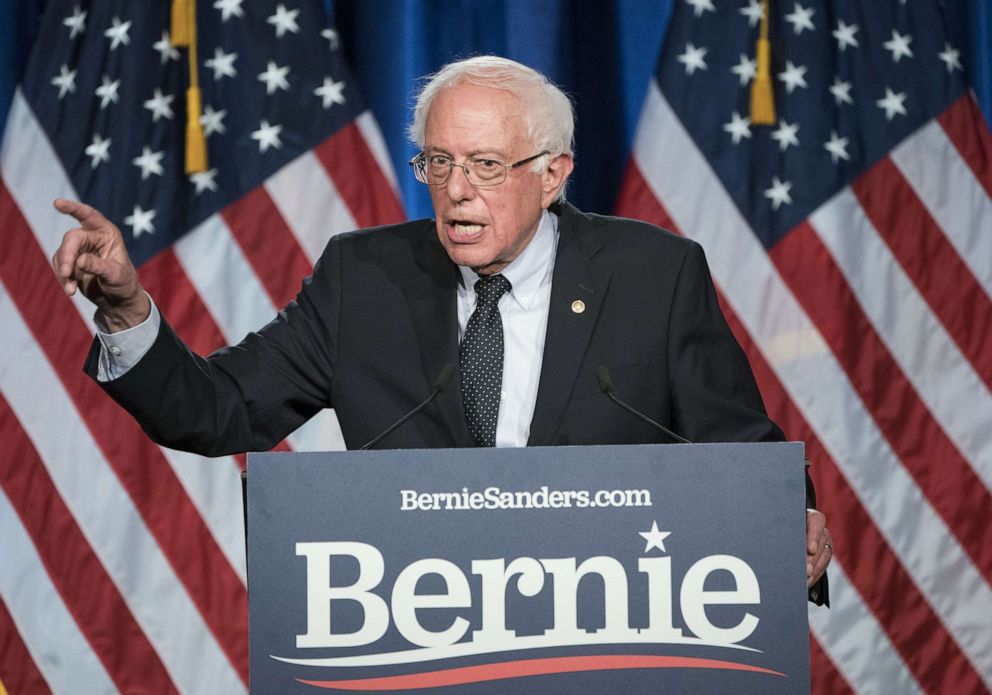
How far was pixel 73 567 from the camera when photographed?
3.34m

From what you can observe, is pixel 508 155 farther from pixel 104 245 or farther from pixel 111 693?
pixel 111 693

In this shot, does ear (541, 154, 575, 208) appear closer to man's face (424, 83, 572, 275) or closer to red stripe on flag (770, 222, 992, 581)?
man's face (424, 83, 572, 275)

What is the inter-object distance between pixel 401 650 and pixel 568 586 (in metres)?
0.19

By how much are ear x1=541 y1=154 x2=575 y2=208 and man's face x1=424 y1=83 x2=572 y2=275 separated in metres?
0.09

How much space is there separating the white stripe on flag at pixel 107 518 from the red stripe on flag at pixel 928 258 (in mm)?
2188

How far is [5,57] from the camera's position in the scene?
11.4ft

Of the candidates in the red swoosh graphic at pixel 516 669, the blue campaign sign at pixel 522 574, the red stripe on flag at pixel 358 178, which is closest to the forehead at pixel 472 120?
the blue campaign sign at pixel 522 574

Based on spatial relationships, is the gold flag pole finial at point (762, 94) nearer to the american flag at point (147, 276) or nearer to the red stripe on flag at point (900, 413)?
the red stripe on flag at point (900, 413)

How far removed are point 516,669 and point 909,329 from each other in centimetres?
239

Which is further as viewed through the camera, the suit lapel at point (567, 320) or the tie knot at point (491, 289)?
the tie knot at point (491, 289)

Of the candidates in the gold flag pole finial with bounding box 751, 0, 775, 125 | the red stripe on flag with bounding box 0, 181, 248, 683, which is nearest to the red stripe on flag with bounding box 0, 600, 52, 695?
the red stripe on flag with bounding box 0, 181, 248, 683

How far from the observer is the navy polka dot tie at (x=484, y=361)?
181 cm

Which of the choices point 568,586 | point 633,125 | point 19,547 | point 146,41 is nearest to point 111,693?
point 19,547

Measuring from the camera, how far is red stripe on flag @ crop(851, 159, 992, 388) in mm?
3383
